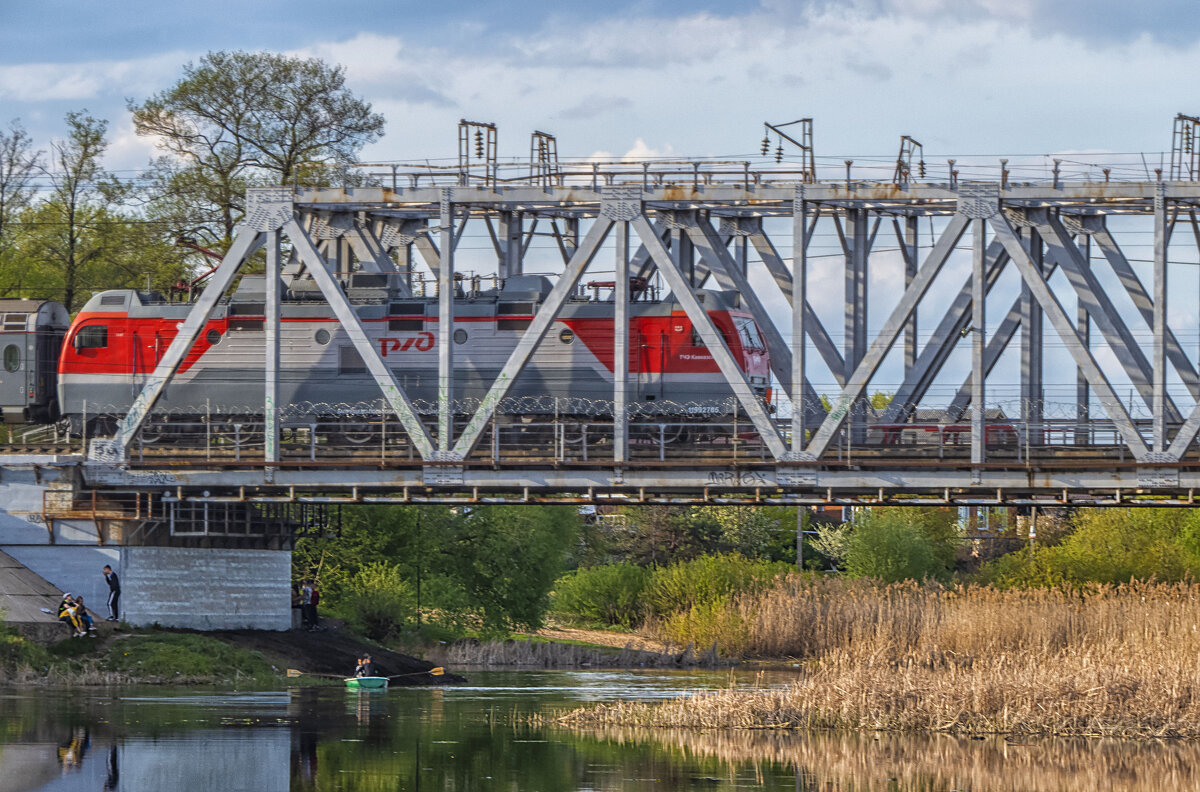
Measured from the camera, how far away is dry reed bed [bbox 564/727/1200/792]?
95.2 feet

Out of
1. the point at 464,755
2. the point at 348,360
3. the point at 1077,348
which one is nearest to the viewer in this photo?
the point at 464,755

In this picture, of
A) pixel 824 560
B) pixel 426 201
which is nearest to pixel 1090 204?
pixel 426 201

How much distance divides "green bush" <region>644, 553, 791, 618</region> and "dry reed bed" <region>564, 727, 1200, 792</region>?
3328 centimetres

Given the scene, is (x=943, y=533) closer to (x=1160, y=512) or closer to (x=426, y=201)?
(x=1160, y=512)

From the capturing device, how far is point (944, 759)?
3125cm

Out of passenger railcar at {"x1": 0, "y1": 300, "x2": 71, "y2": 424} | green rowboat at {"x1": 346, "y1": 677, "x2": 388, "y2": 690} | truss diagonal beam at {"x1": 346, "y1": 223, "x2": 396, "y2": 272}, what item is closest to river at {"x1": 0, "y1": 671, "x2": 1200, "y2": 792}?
green rowboat at {"x1": 346, "y1": 677, "x2": 388, "y2": 690}

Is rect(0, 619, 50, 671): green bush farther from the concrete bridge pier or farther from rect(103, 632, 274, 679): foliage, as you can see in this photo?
the concrete bridge pier

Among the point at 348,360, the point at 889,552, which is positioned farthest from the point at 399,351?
the point at 889,552

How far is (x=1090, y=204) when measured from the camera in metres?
46.5

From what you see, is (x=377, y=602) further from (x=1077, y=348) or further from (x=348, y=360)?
(x=1077, y=348)

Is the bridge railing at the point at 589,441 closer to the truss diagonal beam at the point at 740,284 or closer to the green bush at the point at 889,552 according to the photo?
the truss diagonal beam at the point at 740,284

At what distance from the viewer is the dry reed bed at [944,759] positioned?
1142 inches

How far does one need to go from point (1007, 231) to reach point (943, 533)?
45484 mm

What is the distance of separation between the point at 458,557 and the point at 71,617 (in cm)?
2387
